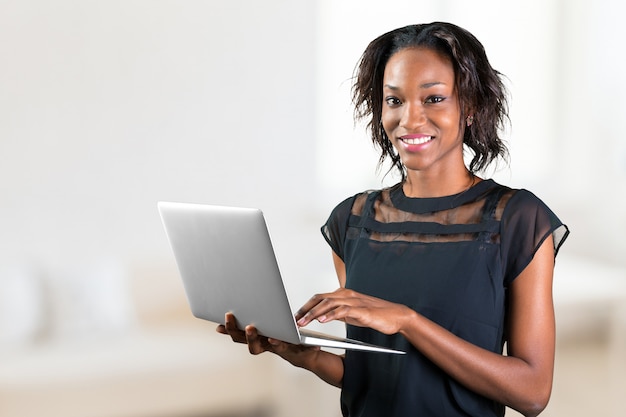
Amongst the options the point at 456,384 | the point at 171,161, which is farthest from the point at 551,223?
the point at 171,161

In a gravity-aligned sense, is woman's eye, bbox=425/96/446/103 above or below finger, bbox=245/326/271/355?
above

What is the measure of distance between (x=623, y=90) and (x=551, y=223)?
230 cm

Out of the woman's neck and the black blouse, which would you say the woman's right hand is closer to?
the black blouse

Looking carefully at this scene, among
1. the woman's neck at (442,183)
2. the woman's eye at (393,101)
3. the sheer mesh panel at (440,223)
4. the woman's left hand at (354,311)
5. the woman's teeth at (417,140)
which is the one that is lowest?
the woman's left hand at (354,311)

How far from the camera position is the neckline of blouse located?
1.71 m

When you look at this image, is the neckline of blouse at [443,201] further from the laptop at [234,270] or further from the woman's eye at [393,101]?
the laptop at [234,270]

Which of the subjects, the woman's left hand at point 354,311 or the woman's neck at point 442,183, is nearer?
the woman's left hand at point 354,311

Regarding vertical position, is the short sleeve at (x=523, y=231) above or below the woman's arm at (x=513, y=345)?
above

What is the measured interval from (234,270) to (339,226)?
1.46 ft

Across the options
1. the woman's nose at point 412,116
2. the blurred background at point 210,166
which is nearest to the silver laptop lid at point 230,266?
the woman's nose at point 412,116

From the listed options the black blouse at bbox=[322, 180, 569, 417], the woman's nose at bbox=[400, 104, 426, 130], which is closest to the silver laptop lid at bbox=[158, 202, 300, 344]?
the black blouse at bbox=[322, 180, 569, 417]

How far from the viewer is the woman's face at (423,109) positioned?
166 cm

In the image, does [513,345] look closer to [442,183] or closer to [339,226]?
[442,183]

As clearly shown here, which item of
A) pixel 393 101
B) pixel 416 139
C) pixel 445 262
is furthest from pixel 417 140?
pixel 445 262
